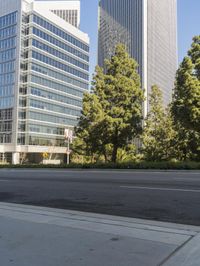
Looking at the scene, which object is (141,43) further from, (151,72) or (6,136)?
(6,136)

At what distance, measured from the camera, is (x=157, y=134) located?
41844mm

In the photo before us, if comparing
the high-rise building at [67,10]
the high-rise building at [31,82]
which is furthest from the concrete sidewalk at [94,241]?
the high-rise building at [67,10]

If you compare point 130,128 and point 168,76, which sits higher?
point 168,76

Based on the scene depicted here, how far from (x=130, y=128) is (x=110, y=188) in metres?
20.0

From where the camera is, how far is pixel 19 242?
225 inches

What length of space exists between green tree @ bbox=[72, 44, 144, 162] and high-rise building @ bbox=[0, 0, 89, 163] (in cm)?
6747

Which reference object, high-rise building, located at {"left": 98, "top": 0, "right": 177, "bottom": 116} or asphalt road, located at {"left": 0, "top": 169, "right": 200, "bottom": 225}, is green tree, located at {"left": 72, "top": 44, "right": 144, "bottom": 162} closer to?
asphalt road, located at {"left": 0, "top": 169, "right": 200, "bottom": 225}

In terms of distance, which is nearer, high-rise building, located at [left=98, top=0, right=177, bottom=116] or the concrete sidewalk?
the concrete sidewalk

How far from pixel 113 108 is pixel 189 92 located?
21.9ft

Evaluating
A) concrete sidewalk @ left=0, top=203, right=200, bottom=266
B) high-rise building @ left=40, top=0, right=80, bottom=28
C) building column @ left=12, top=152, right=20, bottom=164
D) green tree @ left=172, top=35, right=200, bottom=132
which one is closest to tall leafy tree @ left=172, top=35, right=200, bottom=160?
green tree @ left=172, top=35, right=200, bottom=132

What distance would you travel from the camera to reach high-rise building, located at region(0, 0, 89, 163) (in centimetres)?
10056

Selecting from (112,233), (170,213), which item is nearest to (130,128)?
(170,213)

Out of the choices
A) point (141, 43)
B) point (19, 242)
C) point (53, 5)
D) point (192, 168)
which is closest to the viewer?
point (19, 242)

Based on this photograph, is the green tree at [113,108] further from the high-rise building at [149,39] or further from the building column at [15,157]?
the building column at [15,157]
